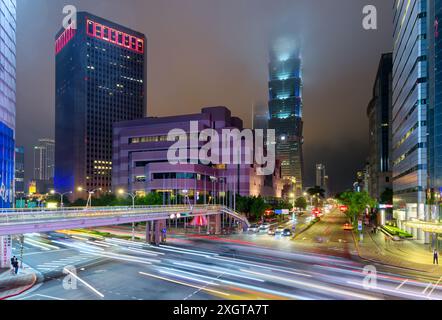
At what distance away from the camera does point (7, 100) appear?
194 ft

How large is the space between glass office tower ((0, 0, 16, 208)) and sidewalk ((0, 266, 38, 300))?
19.8 m

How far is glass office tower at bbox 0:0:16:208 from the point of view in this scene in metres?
54.8

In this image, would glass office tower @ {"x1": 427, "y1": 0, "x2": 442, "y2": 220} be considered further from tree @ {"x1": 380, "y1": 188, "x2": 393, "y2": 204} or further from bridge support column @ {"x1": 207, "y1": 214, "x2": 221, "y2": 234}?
tree @ {"x1": 380, "y1": 188, "x2": 393, "y2": 204}

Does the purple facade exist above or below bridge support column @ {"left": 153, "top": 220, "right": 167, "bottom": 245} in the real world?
above

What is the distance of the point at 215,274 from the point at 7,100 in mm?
47624

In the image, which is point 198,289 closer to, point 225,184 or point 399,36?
point 399,36

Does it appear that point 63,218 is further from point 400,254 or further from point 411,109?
point 411,109

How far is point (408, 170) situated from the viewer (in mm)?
80250

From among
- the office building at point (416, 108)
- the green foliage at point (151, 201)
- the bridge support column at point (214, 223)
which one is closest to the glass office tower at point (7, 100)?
the bridge support column at point (214, 223)

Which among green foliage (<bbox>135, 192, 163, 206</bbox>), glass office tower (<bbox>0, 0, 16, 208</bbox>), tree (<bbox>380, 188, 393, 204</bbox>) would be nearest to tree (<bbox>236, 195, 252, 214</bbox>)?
green foliage (<bbox>135, 192, 163, 206</bbox>)

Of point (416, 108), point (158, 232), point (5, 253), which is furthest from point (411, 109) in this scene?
point (5, 253)

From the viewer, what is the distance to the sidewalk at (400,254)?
4041 cm
